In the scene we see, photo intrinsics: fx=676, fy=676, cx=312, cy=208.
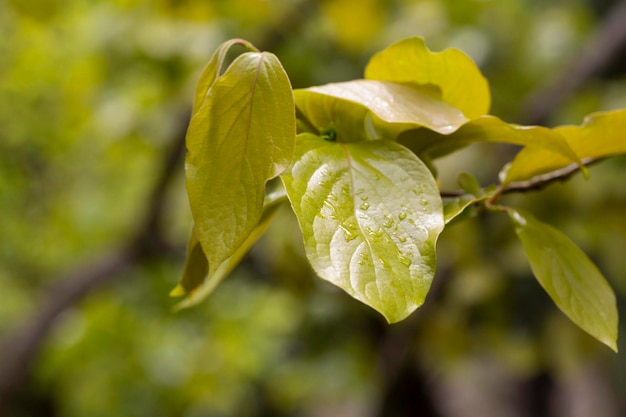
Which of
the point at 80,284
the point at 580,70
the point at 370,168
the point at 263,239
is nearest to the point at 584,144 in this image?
the point at 370,168

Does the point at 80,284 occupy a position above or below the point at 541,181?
below

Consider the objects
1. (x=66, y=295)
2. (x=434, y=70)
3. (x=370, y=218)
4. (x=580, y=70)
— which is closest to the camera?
(x=370, y=218)

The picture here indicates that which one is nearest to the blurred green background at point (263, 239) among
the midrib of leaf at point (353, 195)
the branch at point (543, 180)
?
the branch at point (543, 180)

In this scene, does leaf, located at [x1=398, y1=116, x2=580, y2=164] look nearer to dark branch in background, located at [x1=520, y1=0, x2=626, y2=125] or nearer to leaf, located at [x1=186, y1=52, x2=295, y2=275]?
leaf, located at [x1=186, y1=52, x2=295, y2=275]

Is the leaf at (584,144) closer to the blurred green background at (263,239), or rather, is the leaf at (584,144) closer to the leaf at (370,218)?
the leaf at (370,218)

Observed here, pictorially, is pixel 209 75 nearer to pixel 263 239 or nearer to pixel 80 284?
pixel 263 239

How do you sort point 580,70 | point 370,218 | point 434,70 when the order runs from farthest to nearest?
point 580,70 < point 434,70 < point 370,218

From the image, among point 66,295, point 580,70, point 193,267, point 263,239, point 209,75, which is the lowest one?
point 66,295
